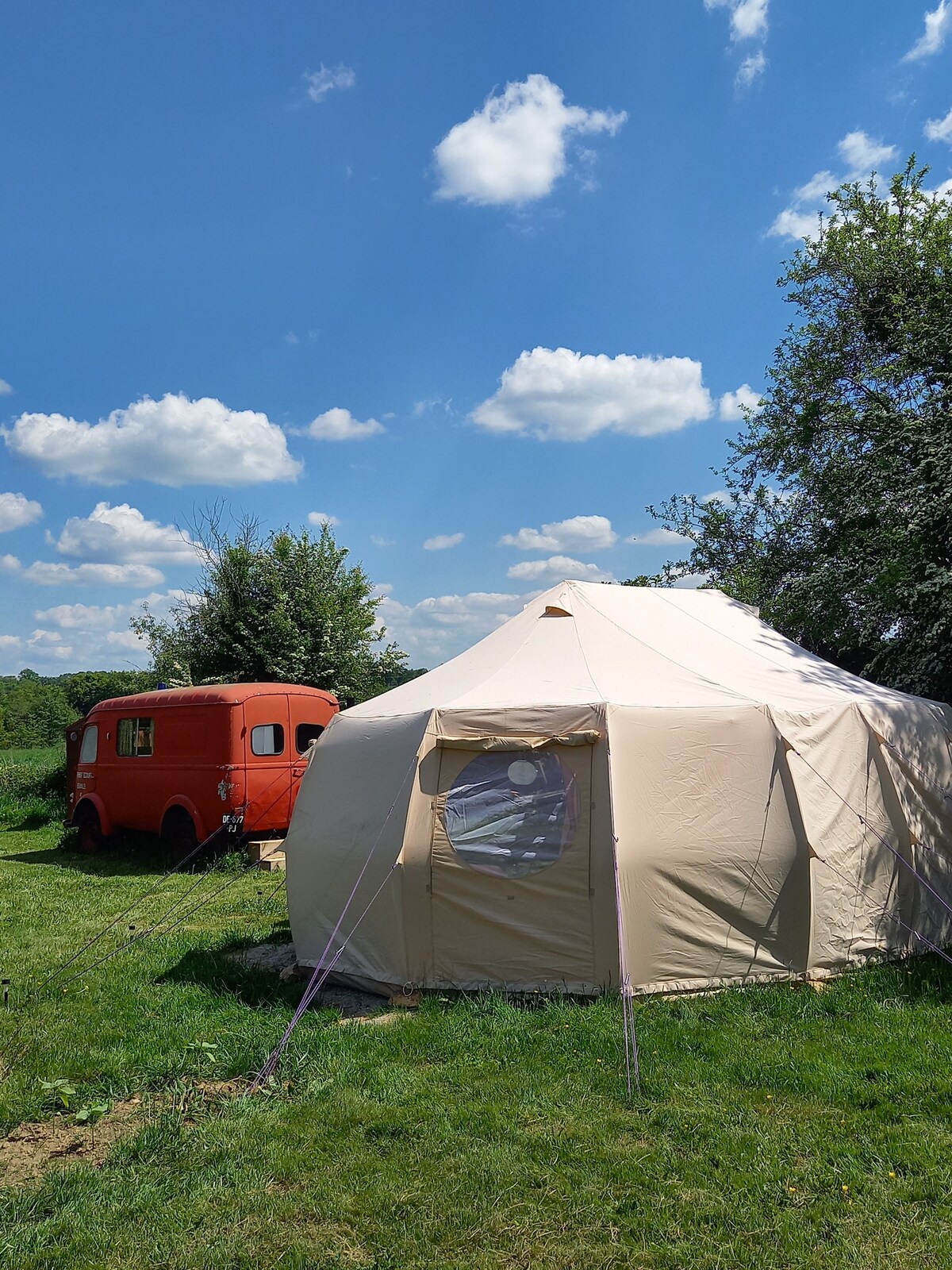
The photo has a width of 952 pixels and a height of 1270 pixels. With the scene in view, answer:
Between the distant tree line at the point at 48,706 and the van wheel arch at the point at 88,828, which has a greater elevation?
the distant tree line at the point at 48,706

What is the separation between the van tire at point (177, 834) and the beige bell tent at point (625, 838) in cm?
642

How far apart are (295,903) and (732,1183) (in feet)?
15.0

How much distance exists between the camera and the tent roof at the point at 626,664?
23.4ft

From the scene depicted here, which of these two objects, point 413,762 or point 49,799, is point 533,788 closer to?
point 413,762

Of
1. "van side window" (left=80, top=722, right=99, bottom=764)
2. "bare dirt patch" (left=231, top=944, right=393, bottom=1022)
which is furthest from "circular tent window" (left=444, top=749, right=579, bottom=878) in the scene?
"van side window" (left=80, top=722, right=99, bottom=764)

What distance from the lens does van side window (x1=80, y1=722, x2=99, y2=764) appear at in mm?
15562

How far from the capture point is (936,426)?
1014 centimetres

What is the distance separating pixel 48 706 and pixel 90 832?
4865cm

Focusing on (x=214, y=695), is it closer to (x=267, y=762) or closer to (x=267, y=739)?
(x=267, y=739)

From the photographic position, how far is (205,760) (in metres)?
13.1

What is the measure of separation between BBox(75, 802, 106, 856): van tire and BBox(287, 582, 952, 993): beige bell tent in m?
9.34

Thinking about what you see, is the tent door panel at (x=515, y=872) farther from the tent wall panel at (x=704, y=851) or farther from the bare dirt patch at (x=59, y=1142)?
the bare dirt patch at (x=59, y=1142)

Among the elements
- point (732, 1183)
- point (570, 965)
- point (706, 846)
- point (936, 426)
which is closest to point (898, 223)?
point (936, 426)

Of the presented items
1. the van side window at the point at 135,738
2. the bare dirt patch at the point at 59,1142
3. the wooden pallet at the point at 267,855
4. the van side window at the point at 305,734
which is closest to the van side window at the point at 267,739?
the van side window at the point at 305,734
